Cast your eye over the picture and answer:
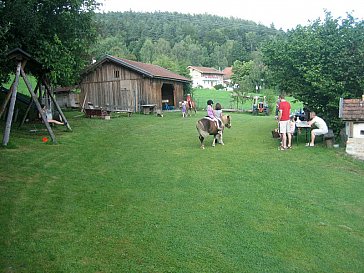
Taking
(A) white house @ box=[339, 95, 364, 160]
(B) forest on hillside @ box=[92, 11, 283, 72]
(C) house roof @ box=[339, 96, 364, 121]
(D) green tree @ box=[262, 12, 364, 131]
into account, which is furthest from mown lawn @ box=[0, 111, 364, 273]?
(B) forest on hillside @ box=[92, 11, 283, 72]

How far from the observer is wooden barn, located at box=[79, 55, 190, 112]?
31.4 meters

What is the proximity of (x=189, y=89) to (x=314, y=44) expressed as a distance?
24257mm

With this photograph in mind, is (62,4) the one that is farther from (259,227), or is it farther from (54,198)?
(259,227)

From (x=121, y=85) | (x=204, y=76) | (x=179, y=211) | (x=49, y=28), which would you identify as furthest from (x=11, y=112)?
(x=204, y=76)

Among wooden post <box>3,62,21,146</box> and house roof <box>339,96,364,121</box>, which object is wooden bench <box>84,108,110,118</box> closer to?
wooden post <box>3,62,21,146</box>

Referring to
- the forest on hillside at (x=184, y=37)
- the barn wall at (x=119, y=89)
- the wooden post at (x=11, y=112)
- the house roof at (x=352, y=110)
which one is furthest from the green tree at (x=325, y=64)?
the forest on hillside at (x=184, y=37)

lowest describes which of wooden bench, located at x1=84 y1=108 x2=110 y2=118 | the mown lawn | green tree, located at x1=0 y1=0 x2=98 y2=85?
the mown lawn

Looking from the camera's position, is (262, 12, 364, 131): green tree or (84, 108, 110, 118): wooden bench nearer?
(262, 12, 364, 131): green tree

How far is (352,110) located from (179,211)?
27.7 ft

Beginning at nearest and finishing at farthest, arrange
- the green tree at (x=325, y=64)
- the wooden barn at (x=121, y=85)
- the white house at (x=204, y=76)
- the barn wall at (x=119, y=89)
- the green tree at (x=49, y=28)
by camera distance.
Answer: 1. the green tree at (x=325, y=64)
2. the green tree at (x=49, y=28)
3. the wooden barn at (x=121, y=85)
4. the barn wall at (x=119, y=89)
5. the white house at (x=204, y=76)

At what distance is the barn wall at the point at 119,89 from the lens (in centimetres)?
3157

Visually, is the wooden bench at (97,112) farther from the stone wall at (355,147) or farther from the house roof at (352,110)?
the stone wall at (355,147)

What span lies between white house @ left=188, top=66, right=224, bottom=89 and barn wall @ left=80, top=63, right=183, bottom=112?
6028 centimetres

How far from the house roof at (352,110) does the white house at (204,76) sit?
80.5 meters
